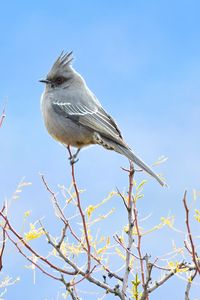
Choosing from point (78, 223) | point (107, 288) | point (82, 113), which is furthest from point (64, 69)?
point (107, 288)

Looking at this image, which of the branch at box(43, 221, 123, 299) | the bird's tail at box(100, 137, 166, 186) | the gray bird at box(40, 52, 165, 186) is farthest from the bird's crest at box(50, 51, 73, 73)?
the branch at box(43, 221, 123, 299)

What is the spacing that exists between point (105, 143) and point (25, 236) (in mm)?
2343

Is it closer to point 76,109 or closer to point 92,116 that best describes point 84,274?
point 92,116

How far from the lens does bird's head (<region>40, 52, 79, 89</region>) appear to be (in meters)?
6.24

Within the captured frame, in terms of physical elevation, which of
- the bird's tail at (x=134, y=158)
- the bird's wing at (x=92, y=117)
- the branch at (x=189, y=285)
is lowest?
the branch at (x=189, y=285)

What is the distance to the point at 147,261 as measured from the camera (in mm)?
3170

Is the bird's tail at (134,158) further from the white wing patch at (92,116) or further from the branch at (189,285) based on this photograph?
the branch at (189,285)

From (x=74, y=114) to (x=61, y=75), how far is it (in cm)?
68

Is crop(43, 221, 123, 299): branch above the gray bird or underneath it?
underneath

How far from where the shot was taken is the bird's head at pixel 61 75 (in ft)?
20.5

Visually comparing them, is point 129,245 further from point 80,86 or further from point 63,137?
point 80,86

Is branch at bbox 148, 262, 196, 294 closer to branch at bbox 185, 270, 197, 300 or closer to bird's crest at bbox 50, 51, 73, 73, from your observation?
branch at bbox 185, 270, 197, 300

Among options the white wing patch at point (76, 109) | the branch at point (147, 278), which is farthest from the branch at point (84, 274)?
the white wing patch at point (76, 109)

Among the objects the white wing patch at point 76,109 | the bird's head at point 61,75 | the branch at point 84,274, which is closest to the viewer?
the branch at point 84,274
